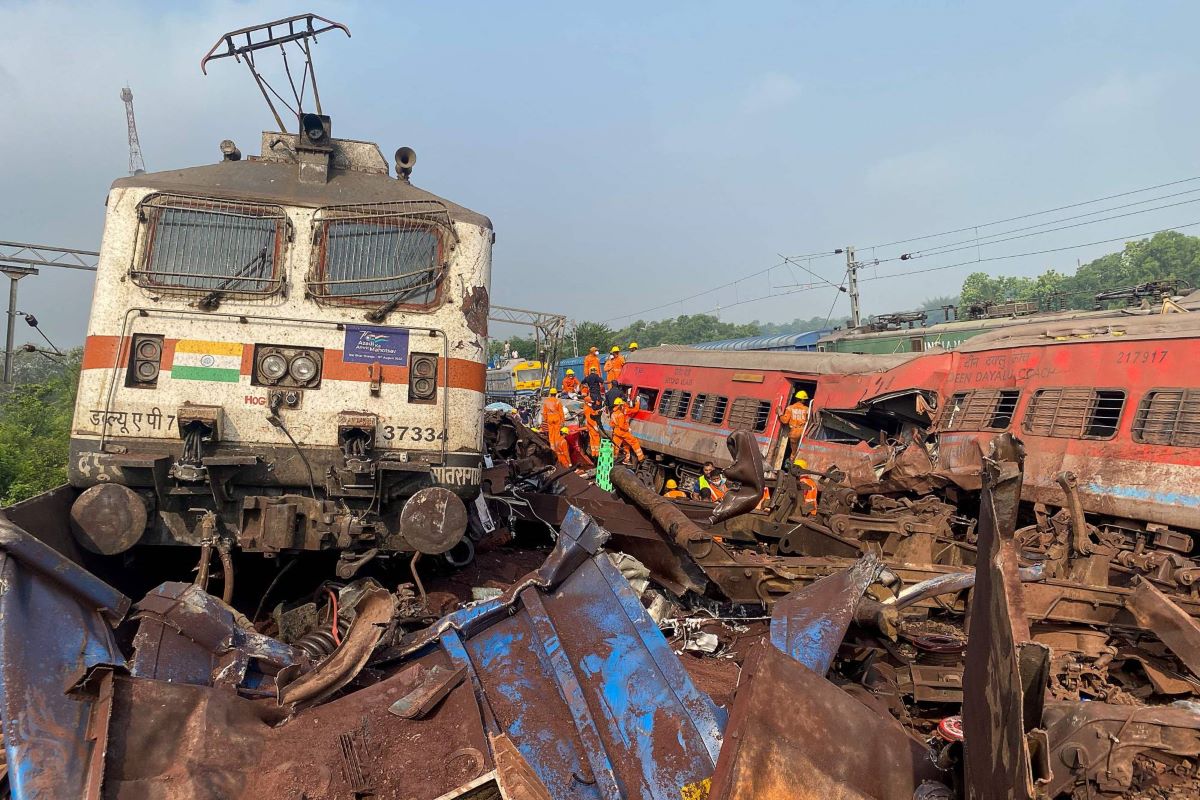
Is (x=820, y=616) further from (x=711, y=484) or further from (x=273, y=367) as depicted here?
(x=711, y=484)

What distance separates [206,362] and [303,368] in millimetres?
612

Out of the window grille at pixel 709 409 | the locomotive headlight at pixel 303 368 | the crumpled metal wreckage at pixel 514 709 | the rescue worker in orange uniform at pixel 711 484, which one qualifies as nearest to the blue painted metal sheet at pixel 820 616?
the crumpled metal wreckage at pixel 514 709

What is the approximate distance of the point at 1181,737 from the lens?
127 inches

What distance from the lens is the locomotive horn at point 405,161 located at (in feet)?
20.5

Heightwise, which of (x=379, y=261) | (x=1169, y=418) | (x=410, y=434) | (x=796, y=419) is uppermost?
(x=379, y=261)

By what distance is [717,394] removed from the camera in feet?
49.1

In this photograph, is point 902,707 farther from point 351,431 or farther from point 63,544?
point 63,544

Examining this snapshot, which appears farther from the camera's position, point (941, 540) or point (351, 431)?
point (941, 540)

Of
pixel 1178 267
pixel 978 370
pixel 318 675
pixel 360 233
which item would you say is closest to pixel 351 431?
pixel 360 233

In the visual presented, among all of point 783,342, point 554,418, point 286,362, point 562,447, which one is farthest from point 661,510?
point 783,342

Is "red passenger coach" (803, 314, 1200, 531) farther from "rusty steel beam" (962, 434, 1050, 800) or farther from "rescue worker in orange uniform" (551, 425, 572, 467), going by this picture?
"rusty steel beam" (962, 434, 1050, 800)

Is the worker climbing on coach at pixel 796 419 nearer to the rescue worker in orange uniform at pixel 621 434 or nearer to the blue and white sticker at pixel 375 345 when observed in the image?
the rescue worker in orange uniform at pixel 621 434

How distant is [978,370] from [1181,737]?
7.69 m

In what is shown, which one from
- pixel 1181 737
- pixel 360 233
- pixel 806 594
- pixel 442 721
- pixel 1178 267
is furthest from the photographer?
pixel 1178 267
